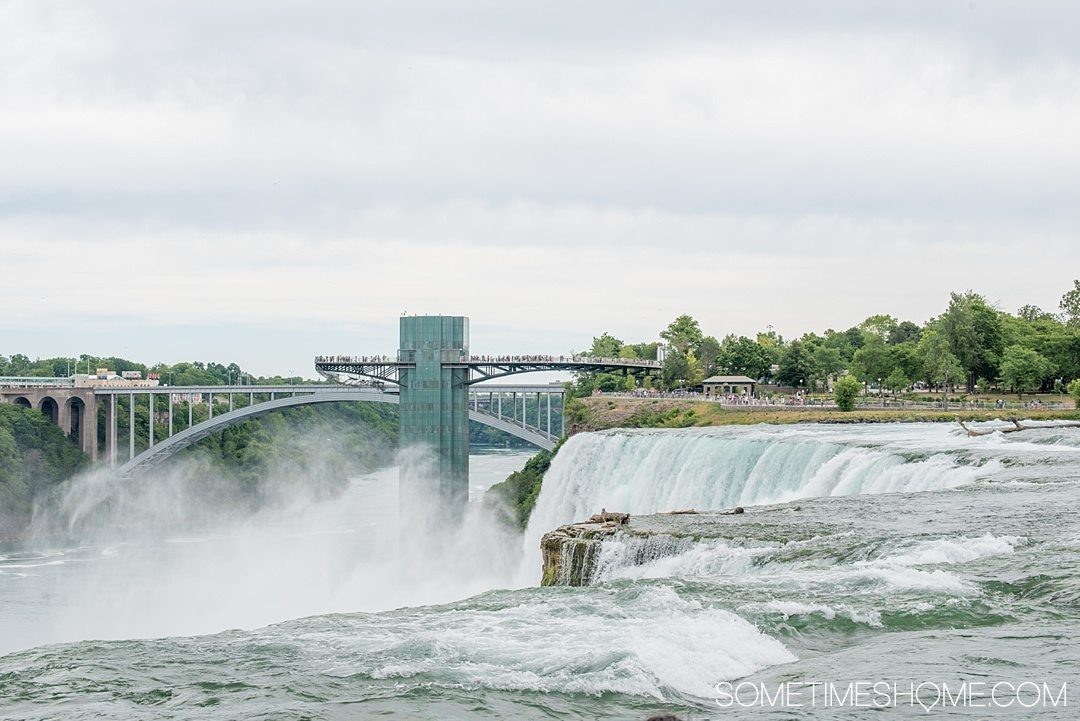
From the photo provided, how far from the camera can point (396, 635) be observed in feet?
35.1

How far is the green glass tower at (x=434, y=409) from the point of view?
36.7m

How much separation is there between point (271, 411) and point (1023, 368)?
27736 mm

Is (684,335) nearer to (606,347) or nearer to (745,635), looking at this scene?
(606,347)

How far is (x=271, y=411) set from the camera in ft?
157

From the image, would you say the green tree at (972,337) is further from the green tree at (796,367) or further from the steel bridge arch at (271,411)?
the steel bridge arch at (271,411)

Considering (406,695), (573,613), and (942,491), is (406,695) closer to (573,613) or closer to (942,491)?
(573,613)

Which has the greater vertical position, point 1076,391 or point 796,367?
point 796,367

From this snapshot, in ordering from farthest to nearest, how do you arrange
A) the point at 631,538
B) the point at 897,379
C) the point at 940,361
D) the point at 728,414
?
the point at 897,379 → the point at 940,361 → the point at 728,414 → the point at 631,538

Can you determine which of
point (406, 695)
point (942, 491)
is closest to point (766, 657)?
point (406, 695)

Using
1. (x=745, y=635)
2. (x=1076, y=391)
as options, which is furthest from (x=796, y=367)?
(x=745, y=635)

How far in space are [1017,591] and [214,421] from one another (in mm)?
42100

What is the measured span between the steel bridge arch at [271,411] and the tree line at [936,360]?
1073 centimetres

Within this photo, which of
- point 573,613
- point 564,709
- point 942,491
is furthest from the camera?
point 942,491

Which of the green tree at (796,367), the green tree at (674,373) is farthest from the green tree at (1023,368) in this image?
the green tree at (674,373)
